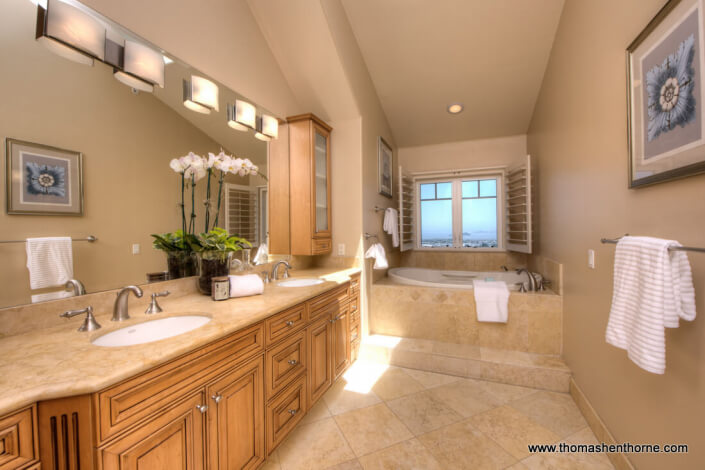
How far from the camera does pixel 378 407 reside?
204cm

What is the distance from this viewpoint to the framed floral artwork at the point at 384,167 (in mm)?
3322

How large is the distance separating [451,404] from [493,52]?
3.05m

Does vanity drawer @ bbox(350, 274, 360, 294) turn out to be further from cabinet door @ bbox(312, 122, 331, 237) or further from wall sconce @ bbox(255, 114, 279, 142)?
wall sconce @ bbox(255, 114, 279, 142)

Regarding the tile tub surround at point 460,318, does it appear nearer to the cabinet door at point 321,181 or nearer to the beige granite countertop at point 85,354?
the cabinet door at point 321,181

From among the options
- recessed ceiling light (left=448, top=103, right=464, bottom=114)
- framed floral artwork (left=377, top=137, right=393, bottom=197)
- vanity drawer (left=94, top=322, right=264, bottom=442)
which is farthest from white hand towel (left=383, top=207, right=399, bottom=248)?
vanity drawer (left=94, top=322, right=264, bottom=442)

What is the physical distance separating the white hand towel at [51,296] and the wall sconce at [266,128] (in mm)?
1508

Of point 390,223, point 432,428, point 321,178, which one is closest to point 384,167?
point 390,223

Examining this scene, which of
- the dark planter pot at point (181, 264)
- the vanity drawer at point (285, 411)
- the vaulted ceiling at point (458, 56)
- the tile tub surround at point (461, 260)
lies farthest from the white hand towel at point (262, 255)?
the tile tub surround at point (461, 260)

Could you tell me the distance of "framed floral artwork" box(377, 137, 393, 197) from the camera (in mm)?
3322

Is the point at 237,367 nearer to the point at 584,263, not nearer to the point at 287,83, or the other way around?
the point at 584,263

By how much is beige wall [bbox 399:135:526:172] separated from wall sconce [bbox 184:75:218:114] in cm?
293

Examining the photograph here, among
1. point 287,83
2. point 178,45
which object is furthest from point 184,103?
point 287,83

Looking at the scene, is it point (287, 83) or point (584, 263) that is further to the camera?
point (287, 83)

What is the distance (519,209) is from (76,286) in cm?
381
